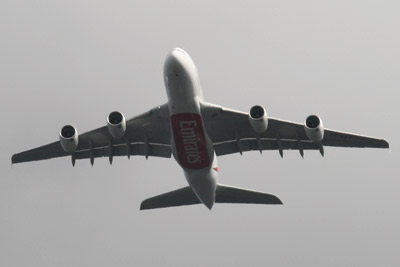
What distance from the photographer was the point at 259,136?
131 feet

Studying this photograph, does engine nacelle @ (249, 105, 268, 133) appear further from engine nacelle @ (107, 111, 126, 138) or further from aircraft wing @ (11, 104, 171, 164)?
engine nacelle @ (107, 111, 126, 138)

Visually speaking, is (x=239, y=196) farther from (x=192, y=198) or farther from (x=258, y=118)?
(x=258, y=118)

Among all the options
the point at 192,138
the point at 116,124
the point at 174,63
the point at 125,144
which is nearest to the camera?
the point at 174,63

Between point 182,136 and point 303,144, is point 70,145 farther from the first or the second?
point 303,144

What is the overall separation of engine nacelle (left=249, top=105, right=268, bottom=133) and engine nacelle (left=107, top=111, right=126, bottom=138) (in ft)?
19.0

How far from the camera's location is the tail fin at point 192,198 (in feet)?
132

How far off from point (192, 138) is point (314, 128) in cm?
547

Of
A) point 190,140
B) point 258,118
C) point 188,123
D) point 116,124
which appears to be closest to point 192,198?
point 190,140

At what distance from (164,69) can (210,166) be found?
18.3 feet

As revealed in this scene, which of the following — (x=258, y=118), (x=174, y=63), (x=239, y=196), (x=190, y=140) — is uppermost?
(x=174, y=63)

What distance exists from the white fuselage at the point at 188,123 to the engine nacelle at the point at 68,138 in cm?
456

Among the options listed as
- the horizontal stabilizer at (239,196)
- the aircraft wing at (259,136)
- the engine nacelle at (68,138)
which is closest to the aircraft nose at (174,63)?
the aircraft wing at (259,136)

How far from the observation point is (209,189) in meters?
38.3

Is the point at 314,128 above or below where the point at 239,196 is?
above
